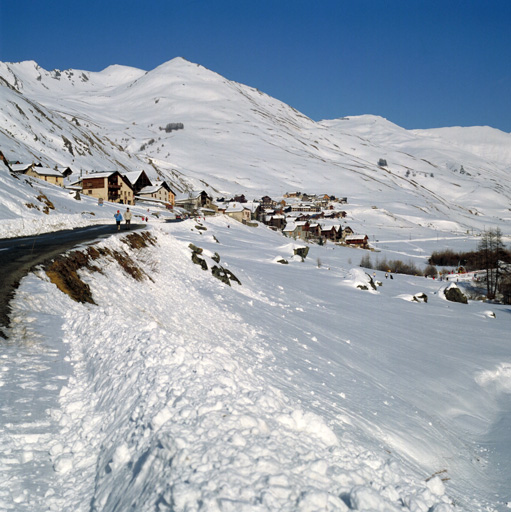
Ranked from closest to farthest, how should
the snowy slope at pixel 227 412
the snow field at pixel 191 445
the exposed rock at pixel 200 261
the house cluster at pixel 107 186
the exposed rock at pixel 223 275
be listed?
the snow field at pixel 191 445 → the snowy slope at pixel 227 412 → the exposed rock at pixel 223 275 → the exposed rock at pixel 200 261 → the house cluster at pixel 107 186

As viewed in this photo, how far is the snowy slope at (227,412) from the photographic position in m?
4.44

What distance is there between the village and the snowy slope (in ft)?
118

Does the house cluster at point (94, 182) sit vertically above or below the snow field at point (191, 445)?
above

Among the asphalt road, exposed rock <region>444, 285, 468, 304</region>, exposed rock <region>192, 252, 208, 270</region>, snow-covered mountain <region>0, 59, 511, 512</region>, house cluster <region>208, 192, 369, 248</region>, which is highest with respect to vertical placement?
house cluster <region>208, 192, 369, 248</region>

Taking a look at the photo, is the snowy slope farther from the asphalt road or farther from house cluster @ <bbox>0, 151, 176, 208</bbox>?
house cluster @ <bbox>0, 151, 176, 208</bbox>

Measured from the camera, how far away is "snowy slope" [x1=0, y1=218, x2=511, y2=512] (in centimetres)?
444

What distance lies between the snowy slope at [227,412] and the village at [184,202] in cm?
3586

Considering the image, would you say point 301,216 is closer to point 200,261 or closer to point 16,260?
point 200,261

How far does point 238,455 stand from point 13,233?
2199cm

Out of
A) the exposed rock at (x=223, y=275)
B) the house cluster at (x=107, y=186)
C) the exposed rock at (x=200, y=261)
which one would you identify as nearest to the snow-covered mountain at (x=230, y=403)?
the exposed rock at (x=223, y=275)

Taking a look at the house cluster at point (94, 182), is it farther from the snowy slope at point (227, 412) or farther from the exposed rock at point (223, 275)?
the snowy slope at point (227, 412)

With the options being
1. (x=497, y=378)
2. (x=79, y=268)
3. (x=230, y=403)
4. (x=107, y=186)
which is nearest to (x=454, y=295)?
(x=497, y=378)

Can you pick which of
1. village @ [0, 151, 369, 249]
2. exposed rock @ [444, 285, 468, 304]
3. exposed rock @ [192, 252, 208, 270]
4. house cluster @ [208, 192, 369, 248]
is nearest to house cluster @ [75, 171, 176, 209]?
village @ [0, 151, 369, 249]

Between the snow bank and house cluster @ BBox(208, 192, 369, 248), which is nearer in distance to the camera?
the snow bank
